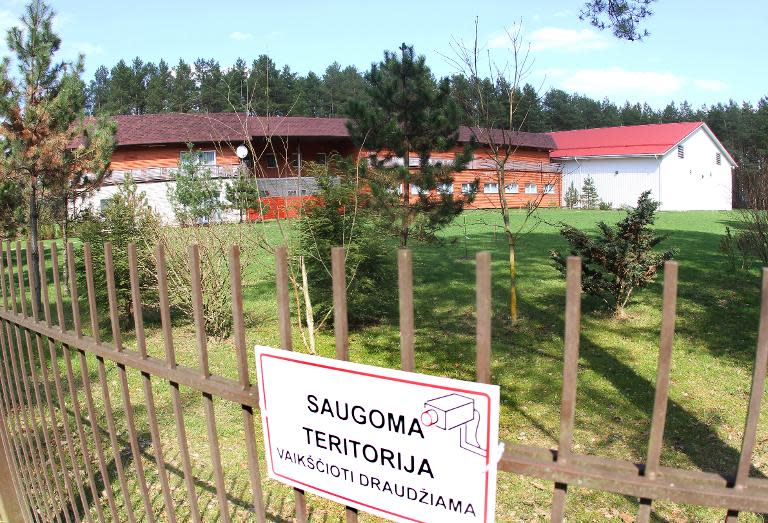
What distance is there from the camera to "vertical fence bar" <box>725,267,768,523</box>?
1.01 metres

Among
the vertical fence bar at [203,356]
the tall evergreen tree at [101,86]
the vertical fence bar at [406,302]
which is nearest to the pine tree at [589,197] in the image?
the vertical fence bar at [203,356]

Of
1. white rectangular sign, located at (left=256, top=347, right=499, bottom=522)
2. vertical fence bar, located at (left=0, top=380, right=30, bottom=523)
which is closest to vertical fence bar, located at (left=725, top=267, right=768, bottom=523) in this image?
white rectangular sign, located at (left=256, top=347, right=499, bottom=522)

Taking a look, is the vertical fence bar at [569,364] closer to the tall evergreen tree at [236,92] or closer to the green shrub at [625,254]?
the tall evergreen tree at [236,92]

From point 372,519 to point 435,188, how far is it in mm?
10681

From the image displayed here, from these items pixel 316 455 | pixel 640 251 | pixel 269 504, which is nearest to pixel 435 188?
pixel 640 251

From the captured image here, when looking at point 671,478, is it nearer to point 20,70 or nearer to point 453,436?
point 453,436

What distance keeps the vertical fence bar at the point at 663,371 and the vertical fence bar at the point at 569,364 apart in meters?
0.15

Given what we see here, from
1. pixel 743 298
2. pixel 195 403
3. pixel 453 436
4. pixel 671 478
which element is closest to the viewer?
pixel 671 478

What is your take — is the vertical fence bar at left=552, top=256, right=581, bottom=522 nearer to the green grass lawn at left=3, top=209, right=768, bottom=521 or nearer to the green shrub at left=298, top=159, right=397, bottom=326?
the green grass lawn at left=3, top=209, right=768, bottom=521

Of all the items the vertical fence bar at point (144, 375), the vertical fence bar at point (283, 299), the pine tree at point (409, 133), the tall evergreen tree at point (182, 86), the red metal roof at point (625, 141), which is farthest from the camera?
the tall evergreen tree at point (182, 86)

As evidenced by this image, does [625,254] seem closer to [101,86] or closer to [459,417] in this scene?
[459,417]

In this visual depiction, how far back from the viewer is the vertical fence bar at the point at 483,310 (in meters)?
1.18

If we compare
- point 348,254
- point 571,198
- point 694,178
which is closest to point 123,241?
point 348,254

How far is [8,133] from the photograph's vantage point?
1008 centimetres
